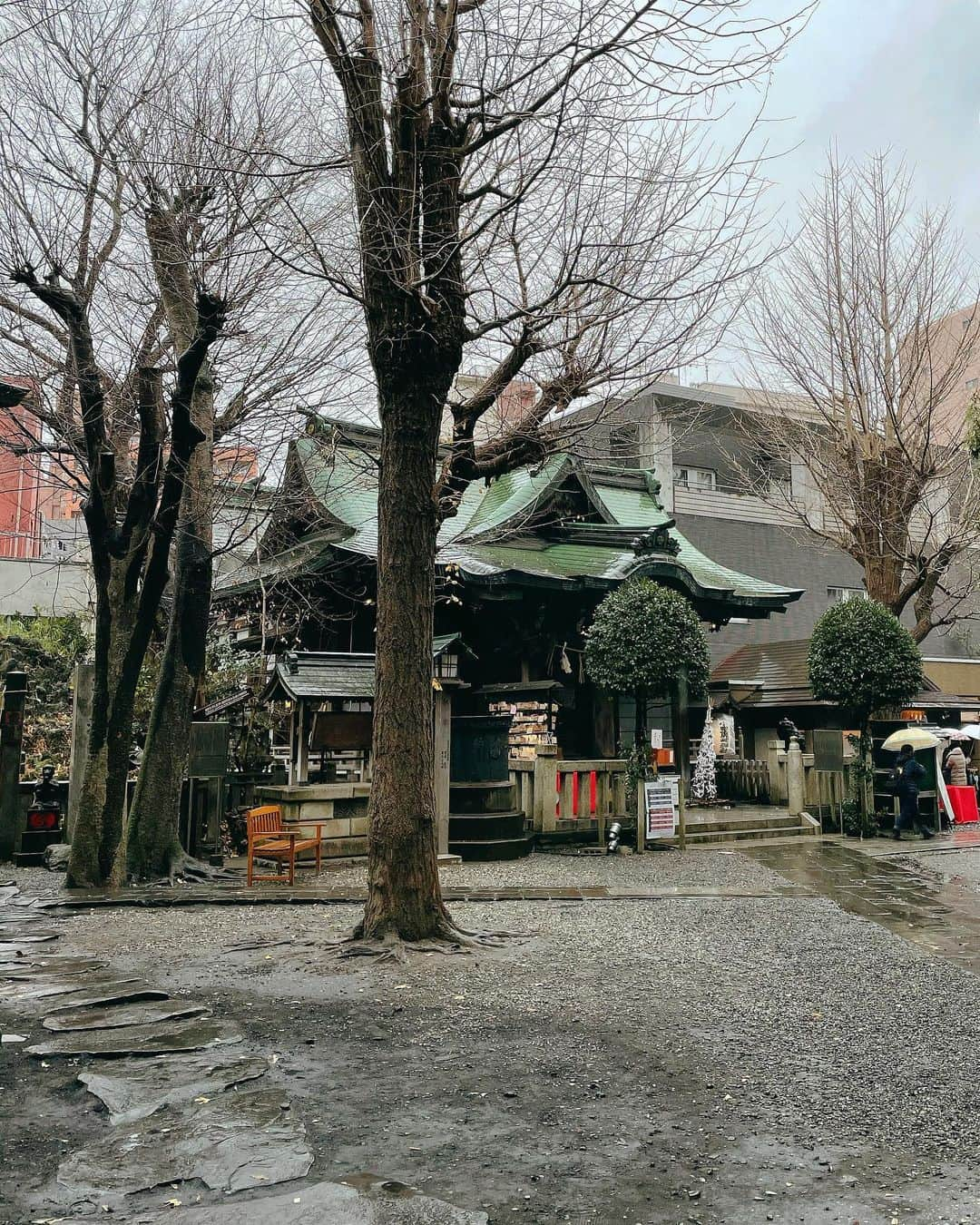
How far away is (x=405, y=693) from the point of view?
335 inches

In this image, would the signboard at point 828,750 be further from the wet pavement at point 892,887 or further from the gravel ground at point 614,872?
the gravel ground at point 614,872

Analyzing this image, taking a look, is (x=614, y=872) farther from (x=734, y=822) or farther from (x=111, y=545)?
(x=111, y=545)

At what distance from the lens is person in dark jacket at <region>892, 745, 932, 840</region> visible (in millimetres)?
17891

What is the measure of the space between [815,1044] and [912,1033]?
2.48ft

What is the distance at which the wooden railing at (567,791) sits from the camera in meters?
15.8

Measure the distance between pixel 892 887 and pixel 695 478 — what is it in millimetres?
17971

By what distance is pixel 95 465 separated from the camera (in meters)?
11.1

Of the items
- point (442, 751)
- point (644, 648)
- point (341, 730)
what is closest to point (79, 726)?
point (341, 730)

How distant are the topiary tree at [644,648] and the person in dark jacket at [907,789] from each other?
4.50m

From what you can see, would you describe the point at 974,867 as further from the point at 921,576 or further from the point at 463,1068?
the point at 463,1068

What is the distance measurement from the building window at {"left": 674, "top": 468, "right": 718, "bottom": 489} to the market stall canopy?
4431 mm

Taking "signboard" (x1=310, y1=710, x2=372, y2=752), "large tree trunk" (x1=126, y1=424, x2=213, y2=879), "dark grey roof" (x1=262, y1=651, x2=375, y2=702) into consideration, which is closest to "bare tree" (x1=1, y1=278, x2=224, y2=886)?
"large tree trunk" (x1=126, y1=424, x2=213, y2=879)

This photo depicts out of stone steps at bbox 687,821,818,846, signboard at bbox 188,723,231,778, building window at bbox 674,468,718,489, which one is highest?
building window at bbox 674,468,718,489

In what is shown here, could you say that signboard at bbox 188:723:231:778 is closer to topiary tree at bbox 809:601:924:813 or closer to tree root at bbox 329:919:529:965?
tree root at bbox 329:919:529:965
